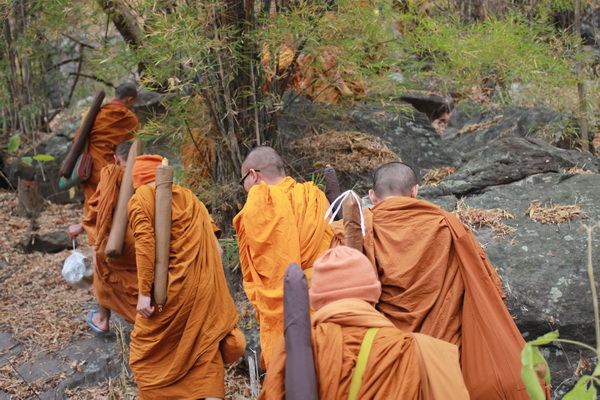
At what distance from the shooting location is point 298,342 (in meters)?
2.39

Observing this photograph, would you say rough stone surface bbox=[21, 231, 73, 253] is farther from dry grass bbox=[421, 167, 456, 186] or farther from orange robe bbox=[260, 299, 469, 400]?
orange robe bbox=[260, 299, 469, 400]

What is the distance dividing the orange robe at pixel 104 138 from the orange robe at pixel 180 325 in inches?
88.2

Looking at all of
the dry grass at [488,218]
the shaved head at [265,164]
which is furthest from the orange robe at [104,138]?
the dry grass at [488,218]

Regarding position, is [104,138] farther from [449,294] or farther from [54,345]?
[449,294]

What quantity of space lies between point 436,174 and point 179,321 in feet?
10.2

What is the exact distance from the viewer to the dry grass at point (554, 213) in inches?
200

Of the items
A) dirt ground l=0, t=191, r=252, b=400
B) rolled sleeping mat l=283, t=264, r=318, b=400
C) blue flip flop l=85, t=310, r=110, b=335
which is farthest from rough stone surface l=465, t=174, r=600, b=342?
blue flip flop l=85, t=310, r=110, b=335

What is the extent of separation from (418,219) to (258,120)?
2.92 metres

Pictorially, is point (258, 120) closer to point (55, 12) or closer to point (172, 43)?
point (172, 43)

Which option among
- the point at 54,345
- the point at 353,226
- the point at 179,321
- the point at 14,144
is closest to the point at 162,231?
the point at 179,321

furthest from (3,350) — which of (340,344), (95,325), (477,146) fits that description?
(477,146)

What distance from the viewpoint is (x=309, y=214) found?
13.6 feet

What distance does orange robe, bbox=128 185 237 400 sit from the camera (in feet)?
14.8

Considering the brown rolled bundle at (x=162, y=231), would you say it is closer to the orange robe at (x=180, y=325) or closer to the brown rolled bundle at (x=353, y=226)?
the orange robe at (x=180, y=325)
